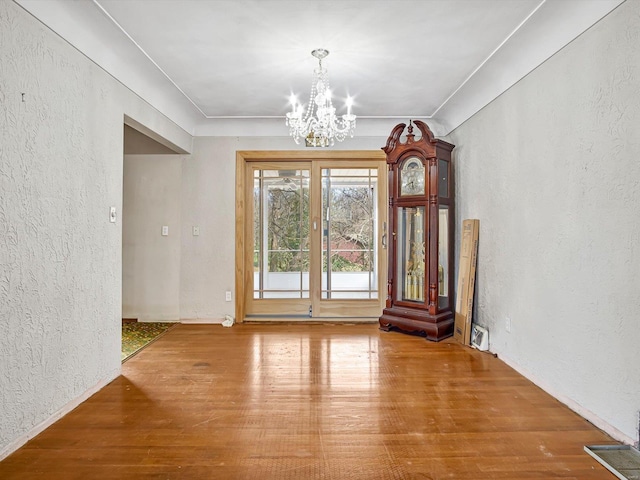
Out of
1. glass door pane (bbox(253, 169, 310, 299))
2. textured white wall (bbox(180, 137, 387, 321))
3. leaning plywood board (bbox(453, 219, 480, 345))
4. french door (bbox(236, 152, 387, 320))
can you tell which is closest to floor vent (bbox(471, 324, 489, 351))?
leaning plywood board (bbox(453, 219, 480, 345))

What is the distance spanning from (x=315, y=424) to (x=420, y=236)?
250cm

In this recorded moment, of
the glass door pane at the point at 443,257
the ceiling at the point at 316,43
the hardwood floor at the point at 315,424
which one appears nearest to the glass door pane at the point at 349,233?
the glass door pane at the point at 443,257

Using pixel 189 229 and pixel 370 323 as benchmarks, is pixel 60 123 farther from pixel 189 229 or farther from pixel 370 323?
pixel 370 323

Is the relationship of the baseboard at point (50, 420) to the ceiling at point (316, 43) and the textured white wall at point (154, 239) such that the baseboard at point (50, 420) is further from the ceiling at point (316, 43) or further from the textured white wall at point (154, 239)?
the ceiling at point (316, 43)

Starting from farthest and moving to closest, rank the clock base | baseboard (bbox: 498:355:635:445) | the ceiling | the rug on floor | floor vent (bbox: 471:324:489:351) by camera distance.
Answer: the clock base < the rug on floor < floor vent (bbox: 471:324:489:351) < the ceiling < baseboard (bbox: 498:355:635:445)

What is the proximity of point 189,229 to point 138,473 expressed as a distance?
3274 mm

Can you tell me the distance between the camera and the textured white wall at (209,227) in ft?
15.5

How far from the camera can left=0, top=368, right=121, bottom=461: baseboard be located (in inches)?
75.5

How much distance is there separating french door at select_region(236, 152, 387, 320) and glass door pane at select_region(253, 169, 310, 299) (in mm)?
12

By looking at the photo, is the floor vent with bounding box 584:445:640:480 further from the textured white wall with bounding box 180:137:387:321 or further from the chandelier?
the textured white wall with bounding box 180:137:387:321

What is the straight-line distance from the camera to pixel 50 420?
221 centimetres

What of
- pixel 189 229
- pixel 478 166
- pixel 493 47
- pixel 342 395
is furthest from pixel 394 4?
pixel 189 229

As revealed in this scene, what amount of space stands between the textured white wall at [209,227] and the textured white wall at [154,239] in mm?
98

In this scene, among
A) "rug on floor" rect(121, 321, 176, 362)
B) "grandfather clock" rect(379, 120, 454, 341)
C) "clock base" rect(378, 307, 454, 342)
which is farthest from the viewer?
"grandfather clock" rect(379, 120, 454, 341)
